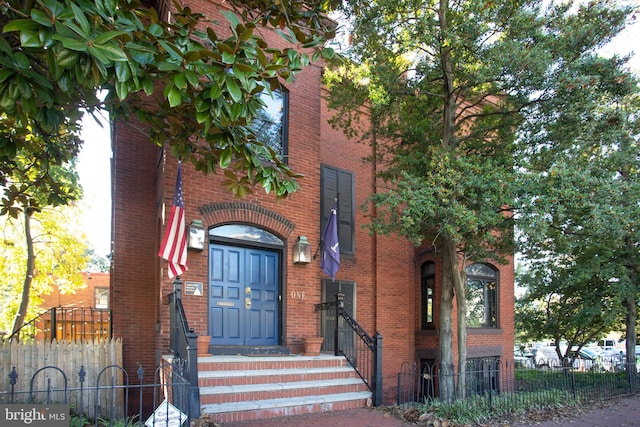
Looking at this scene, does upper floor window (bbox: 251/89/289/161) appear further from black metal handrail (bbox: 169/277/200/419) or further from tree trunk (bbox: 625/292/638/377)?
tree trunk (bbox: 625/292/638/377)

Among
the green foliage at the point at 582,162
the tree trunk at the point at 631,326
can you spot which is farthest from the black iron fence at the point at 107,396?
the tree trunk at the point at 631,326

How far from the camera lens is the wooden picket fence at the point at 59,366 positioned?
836 centimetres

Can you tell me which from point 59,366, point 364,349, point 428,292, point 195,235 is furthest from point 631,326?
point 59,366

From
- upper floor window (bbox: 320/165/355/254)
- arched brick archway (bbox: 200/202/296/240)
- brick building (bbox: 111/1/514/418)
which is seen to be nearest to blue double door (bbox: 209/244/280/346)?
brick building (bbox: 111/1/514/418)

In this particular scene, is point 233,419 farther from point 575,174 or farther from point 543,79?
point 543,79

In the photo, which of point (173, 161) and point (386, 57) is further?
Result: point (386, 57)

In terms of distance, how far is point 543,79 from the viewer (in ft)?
32.0

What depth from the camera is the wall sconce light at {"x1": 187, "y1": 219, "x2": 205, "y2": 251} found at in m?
9.47

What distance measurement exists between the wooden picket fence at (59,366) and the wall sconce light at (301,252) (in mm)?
3766

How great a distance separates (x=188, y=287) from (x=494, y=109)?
25.6 ft

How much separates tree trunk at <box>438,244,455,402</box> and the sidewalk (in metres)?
1.42

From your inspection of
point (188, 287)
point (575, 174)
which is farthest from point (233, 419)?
point (575, 174)

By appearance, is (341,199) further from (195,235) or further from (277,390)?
(277,390)

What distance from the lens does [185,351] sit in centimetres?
729
